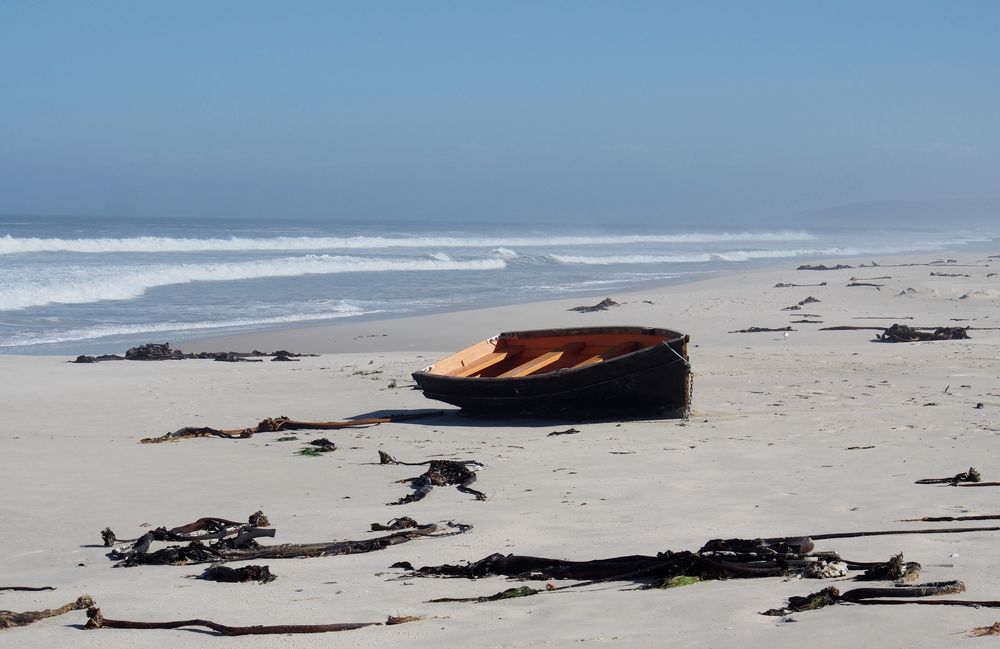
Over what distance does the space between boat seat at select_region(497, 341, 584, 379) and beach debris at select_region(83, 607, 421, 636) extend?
5966 mm

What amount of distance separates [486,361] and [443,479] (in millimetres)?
4526

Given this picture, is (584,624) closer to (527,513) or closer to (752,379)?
(527,513)

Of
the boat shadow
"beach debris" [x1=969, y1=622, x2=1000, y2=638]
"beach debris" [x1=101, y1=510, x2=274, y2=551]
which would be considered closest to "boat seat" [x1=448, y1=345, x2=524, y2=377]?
the boat shadow

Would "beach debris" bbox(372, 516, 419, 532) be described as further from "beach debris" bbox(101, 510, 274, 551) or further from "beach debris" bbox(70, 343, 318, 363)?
"beach debris" bbox(70, 343, 318, 363)

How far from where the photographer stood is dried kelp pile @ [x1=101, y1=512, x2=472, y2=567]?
4.97 meters

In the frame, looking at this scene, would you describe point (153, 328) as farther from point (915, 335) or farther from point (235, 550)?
point (235, 550)

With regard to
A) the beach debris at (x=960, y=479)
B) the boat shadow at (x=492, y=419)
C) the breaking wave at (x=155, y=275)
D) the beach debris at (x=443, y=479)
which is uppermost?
the breaking wave at (x=155, y=275)

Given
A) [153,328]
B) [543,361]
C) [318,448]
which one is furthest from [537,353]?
[153,328]

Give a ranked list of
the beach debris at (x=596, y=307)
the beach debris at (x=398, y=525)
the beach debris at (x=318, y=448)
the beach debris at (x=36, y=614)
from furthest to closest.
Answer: the beach debris at (x=596, y=307) < the beach debris at (x=318, y=448) < the beach debris at (x=398, y=525) < the beach debris at (x=36, y=614)

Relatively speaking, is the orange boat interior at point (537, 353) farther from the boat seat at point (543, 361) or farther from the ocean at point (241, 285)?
the ocean at point (241, 285)

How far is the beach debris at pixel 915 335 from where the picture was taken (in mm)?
13719

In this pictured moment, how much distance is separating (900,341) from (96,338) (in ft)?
39.4

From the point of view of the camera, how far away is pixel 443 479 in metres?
6.75

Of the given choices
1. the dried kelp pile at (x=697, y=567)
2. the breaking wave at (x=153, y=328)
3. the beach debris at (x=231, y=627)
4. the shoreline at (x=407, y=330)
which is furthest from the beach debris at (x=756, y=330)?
the beach debris at (x=231, y=627)
